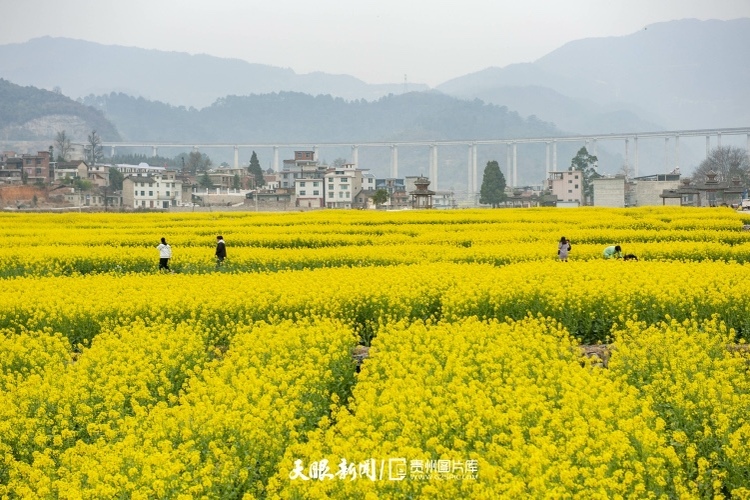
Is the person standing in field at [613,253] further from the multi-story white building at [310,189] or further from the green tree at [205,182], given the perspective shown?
the green tree at [205,182]

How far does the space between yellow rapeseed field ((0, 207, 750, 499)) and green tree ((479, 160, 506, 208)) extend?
4206 inches

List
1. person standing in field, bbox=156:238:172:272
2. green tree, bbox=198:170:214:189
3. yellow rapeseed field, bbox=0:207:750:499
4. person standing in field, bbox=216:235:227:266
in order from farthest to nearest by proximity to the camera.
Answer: green tree, bbox=198:170:214:189 < person standing in field, bbox=216:235:227:266 < person standing in field, bbox=156:238:172:272 < yellow rapeseed field, bbox=0:207:750:499

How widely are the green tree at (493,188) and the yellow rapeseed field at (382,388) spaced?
107 m

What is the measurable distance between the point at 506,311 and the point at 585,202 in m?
120

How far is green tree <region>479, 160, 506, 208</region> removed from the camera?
415 feet

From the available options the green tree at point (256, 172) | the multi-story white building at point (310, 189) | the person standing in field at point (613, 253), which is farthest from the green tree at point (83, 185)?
the person standing in field at point (613, 253)

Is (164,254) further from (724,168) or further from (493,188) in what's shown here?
(724,168)

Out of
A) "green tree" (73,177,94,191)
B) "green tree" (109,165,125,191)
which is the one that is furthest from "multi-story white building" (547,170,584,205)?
"green tree" (73,177,94,191)

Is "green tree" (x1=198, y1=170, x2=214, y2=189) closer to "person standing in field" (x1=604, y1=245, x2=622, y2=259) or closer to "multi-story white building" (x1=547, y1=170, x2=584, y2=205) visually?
"multi-story white building" (x1=547, y1=170, x2=584, y2=205)

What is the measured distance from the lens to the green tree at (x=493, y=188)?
126625 mm

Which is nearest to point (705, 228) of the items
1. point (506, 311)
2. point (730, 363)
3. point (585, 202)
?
point (506, 311)

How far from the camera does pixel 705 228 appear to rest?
37.6 meters

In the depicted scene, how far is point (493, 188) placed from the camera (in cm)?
12744

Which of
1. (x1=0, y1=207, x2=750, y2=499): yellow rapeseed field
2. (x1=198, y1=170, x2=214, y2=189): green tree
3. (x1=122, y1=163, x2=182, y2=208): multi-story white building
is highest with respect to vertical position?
(x1=198, y1=170, x2=214, y2=189): green tree
